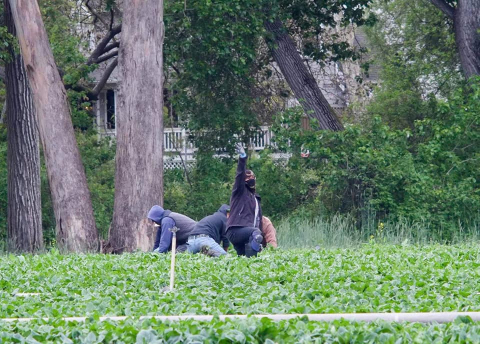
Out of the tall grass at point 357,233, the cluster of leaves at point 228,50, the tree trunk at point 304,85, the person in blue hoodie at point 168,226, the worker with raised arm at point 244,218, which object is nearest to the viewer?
the worker with raised arm at point 244,218

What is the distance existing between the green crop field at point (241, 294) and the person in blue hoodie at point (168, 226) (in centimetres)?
59

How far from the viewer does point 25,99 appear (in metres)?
20.7

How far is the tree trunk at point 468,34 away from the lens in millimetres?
21031

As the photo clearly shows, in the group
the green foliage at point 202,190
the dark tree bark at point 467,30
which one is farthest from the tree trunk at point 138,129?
the dark tree bark at point 467,30

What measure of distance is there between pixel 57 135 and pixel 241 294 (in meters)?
9.03

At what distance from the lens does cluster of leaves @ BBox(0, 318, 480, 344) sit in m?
5.58

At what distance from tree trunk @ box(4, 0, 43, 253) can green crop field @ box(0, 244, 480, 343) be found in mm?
6978

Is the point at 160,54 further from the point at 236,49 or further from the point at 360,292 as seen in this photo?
the point at 360,292

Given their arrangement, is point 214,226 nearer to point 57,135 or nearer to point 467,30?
point 57,135

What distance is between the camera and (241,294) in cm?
868

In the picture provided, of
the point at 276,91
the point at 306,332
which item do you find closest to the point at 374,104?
the point at 276,91

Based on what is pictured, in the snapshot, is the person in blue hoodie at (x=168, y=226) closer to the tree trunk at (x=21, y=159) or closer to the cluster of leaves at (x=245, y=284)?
the cluster of leaves at (x=245, y=284)

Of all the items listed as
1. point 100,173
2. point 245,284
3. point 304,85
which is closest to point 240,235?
point 245,284

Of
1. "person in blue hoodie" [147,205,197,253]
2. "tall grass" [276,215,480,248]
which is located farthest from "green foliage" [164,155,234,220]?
"person in blue hoodie" [147,205,197,253]
